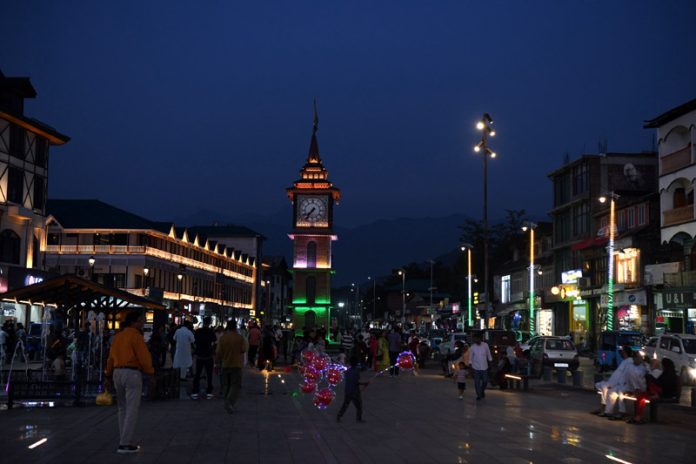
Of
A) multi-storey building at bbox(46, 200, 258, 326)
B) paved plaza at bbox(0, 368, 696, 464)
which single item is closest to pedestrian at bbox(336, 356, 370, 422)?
paved plaza at bbox(0, 368, 696, 464)

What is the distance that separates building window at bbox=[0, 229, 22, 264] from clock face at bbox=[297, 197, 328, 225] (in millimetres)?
A: 57265

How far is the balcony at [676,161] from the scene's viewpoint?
4856cm

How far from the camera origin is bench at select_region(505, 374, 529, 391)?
27.3 meters

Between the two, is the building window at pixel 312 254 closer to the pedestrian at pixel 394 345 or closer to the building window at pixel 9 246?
the building window at pixel 9 246

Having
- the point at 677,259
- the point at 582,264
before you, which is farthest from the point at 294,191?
the point at 677,259

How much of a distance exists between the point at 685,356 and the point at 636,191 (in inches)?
1351

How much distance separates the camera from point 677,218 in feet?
161

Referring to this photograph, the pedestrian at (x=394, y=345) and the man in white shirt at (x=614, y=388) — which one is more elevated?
the pedestrian at (x=394, y=345)

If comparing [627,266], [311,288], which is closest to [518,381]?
[627,266]

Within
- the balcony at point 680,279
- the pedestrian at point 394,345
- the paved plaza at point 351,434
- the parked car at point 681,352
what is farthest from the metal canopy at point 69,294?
the balcony at point 680,279

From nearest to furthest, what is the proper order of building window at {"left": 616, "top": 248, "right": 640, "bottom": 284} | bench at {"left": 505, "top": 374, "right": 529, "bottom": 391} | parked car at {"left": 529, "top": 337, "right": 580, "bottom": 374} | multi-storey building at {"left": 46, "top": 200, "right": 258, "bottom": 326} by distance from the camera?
bench at {"left": 505, "top": 374, "right": 529, "bottom": 391}, parked car at {"left": 529, "top": 337, "right": 580, "bottom": 374}, building window at {"left": 616, "top": 248, "right": 640, "bottom": 284}, multi-storey building at {"left": 46, "top": 200, "right": 258, "bottom": 326}

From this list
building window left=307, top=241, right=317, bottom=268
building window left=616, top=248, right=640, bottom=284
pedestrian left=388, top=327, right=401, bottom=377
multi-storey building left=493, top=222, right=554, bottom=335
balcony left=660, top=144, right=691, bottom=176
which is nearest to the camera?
pedestrian left=388, top=327, right=401, bottom=377

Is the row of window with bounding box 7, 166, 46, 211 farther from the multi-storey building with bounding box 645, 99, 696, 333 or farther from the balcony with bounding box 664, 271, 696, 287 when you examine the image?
the balcony with bounding box 664, 271, 696, 287

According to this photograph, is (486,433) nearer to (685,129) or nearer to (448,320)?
(685,129)
